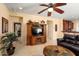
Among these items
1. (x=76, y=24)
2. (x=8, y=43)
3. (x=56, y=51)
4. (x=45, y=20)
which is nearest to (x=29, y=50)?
(x=8, y=43)

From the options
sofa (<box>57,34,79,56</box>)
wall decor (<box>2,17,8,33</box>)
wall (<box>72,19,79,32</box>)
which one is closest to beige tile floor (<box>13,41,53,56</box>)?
sofa (<box>57,34,79,56</box>)

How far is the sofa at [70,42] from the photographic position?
2004 mm

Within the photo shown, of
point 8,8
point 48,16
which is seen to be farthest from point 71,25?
point 8,8

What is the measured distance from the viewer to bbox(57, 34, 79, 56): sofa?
2.00m

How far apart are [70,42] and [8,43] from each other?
131 centimetres

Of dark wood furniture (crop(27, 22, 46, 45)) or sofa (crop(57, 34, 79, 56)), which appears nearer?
sofa (crop(57, 34, 79, 56))

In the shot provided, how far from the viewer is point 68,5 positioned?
78.4 inches

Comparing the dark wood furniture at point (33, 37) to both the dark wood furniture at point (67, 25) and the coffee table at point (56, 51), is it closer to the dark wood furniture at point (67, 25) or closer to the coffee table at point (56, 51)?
the coffee table at point (56, 51)

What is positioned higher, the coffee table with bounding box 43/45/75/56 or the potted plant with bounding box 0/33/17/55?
the potted plant with bounding box 0/33/17/55

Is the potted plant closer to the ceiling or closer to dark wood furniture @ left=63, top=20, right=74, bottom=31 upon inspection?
the ceiling

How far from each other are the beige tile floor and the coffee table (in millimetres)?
86

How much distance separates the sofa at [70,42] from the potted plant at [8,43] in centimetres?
98

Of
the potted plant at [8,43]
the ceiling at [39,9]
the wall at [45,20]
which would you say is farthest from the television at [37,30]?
the potted plant at [8,43]

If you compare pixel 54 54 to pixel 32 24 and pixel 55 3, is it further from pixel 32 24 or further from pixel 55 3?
pixel 55 3
